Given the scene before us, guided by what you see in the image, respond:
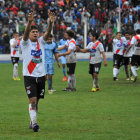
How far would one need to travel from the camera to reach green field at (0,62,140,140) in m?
9.28

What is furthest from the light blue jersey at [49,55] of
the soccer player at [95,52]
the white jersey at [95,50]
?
the white jersey at [95,50]

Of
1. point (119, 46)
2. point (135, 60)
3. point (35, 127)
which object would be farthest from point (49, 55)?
point (35, 127)

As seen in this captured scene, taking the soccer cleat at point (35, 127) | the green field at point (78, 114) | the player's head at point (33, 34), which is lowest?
the green field at point (78, 114)

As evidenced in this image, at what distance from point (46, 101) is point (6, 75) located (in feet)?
33.0

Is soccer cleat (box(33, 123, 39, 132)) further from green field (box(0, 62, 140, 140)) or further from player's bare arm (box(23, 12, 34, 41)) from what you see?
player's bare arm (box(23, 12, 34, 41))

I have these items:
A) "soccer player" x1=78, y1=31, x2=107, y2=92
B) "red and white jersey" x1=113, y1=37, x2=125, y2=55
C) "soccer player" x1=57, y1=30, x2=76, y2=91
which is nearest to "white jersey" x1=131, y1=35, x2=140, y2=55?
"red and white jersey" x1=113, y1=37, x2=125, y2=55

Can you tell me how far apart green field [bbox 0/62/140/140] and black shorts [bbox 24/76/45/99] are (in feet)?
2.37

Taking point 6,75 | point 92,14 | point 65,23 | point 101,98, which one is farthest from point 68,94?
point 92,14

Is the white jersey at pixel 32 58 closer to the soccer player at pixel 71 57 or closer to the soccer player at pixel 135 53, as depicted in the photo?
the soccer player at pixel 71 57

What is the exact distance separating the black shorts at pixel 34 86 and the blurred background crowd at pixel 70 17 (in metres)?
24.0

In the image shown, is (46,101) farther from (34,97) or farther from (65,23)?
(65,23)

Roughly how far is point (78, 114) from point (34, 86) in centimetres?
245

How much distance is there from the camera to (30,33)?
9773 millimetres

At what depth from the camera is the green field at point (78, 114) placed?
928 cm
